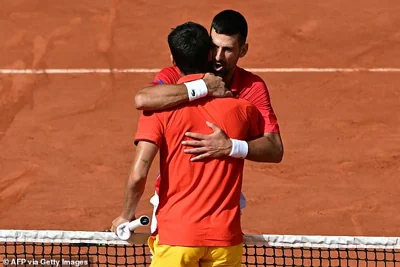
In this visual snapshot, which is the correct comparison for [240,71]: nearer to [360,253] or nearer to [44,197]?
[360,253]

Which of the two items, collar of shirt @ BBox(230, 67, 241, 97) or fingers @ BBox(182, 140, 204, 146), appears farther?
collar of shirt @ BBox(230, 67, 241, 97)

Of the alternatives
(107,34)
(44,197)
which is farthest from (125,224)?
(107,34)

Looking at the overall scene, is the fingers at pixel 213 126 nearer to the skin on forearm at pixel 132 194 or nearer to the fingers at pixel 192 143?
the fingers at pixel 192 143

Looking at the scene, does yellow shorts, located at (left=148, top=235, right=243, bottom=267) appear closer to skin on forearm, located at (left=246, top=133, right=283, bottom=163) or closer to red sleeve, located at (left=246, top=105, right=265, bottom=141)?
skin on forearm, located at (left=246, top=133, right=283, bottom=163)

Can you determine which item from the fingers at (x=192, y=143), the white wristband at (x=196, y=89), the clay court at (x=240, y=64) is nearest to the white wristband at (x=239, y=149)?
the fingers at (x=192, y=143)

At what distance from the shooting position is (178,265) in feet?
16.5

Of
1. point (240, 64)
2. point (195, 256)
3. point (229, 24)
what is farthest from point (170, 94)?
point (240, 64)

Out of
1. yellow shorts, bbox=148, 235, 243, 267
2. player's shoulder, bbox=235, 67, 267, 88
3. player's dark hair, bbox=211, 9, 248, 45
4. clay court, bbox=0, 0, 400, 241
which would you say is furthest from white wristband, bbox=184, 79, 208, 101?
clay court, bbox=0, 0, 400, 241

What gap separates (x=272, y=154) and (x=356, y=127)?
279 inches

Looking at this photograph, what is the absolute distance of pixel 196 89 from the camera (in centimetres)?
504

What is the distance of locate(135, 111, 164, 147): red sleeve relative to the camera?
4.96 metres

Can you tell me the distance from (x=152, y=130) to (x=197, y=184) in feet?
1.39

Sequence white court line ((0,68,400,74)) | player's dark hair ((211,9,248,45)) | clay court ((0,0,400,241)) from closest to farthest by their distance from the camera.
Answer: player's dark hair ((211,9,248,45)), clay court ((0,0,400,241)), white court line ((0,68,400,74))

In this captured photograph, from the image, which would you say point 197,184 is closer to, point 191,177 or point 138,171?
point 191,177
